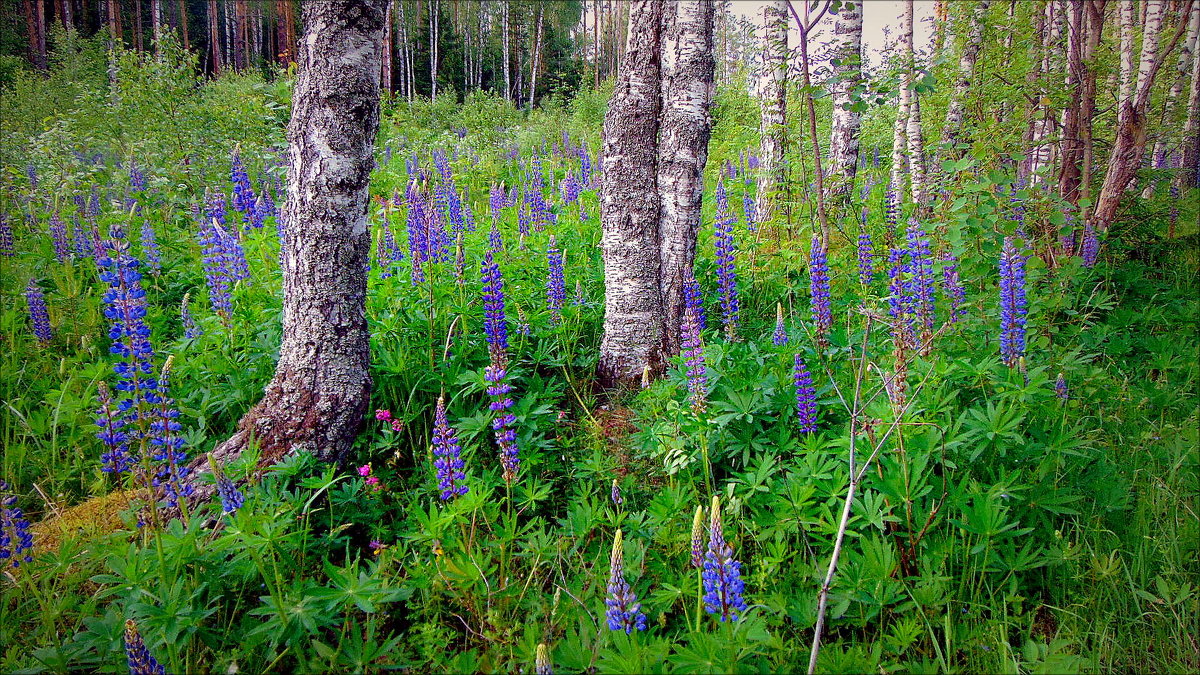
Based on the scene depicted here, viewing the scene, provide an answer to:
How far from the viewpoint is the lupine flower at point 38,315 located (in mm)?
3973

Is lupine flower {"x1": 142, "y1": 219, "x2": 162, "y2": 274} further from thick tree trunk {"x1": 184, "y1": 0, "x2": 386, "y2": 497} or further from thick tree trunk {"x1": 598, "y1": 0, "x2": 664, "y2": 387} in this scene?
thick tree trunk {"x1": 598, "y1": 0, "x2": 664, "y2": 387}

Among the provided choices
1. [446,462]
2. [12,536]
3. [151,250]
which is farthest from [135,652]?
[151,250]

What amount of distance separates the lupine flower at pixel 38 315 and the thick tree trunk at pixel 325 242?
252 centimetres

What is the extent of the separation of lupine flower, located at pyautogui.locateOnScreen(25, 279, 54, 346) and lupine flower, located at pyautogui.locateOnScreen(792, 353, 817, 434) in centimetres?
483

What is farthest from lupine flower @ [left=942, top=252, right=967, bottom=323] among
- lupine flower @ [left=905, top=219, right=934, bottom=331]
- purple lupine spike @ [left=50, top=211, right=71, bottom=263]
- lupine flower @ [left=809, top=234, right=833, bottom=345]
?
purple lupine spike @ [left=50, top=211, right=71, bottom=263]

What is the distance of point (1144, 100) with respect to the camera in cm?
492

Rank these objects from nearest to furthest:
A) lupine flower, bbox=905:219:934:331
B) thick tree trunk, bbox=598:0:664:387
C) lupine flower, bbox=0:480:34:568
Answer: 1. lupine flower, bbox=0:480:34:568
2. lupine flower, bbox=905:219:934:331
3. thick tree trunk, bbox=598:0:664:387

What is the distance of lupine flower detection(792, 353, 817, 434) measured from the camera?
2.41 metres

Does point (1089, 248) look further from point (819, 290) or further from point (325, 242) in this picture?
point (325, 242)

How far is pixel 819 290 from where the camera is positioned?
279 centimetres

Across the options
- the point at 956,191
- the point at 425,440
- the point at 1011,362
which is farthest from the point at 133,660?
the point at 956,191

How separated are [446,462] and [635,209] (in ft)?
5.56

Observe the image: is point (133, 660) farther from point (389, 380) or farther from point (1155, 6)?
point (1155, 6)

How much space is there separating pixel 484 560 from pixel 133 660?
3.23ft
